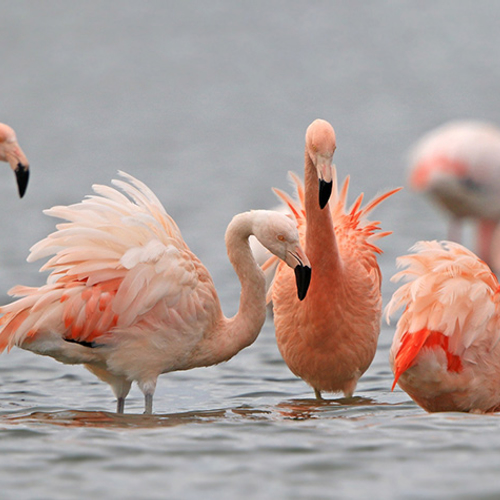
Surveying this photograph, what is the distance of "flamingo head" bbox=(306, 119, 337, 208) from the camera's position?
18.5 feet

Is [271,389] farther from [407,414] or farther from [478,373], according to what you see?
[478,373]

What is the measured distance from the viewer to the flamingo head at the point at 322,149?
18.5 ft

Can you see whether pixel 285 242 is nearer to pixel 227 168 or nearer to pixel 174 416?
pixel 174 416

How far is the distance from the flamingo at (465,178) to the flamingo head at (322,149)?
551 cm

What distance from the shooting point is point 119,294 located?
18.7 ft

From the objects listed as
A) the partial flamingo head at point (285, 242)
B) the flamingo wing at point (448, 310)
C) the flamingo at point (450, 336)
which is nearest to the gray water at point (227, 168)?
the flamingo at point (450, 336)

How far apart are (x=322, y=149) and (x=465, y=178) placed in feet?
18.7

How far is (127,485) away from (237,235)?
7.05 ft

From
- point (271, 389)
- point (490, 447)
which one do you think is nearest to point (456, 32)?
point (271, 389)

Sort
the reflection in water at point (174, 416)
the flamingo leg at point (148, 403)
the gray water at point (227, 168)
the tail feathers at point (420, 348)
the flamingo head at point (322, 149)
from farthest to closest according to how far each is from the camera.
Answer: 1. the flamingo leg at point (148, 403)
2. the flamingo head at point (322, 149)
3. the reflection in water at point (174, 416)
4. the tail feathers at point (420, 348)
5. the gray water at point (227, 168)

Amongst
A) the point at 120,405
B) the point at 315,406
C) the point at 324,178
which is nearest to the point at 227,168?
the point at 315,406

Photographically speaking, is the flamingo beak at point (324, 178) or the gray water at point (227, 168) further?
the flamingo beak at point (324, 178)

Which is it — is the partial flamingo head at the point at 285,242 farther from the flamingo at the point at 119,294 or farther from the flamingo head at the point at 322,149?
the flamingo head at the point at 322,149

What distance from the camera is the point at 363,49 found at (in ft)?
79.4
